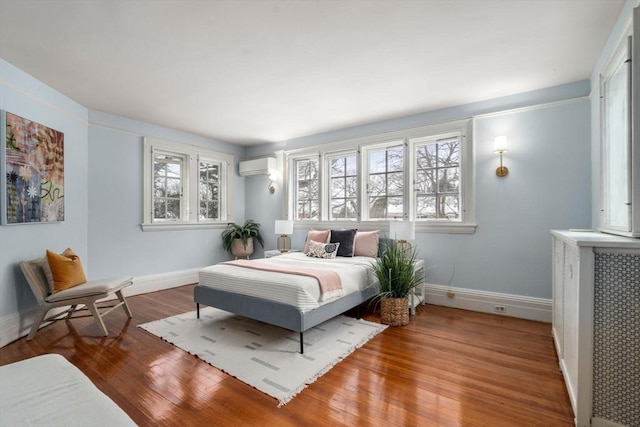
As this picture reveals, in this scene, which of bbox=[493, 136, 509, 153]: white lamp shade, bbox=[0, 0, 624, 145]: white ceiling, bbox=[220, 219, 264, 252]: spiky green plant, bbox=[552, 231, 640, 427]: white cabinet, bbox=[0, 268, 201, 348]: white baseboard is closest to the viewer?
bbox=[552, 231, 640, 427]: white cabinet

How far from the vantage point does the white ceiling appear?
209cm

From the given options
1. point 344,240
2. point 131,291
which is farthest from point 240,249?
point 344,240

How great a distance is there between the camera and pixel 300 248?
5.36 metres

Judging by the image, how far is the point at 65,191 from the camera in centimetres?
362

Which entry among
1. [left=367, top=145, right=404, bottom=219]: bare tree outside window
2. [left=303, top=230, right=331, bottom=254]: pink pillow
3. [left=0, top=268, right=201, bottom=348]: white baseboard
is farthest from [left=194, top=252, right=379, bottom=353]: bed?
[left=0, top=268, right=201, bottom=348]: white baseboard

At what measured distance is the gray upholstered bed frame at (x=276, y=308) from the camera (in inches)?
102

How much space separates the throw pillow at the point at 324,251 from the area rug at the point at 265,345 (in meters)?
0.96

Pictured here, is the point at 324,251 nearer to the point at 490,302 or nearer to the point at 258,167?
the point at 490,302

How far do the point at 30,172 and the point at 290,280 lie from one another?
2.93 m

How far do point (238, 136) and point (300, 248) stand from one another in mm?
2323

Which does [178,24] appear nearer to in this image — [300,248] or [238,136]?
[238,136]

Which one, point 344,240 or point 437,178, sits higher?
point 437,178

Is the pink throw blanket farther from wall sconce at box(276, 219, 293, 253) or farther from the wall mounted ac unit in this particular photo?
the wall mounted ac unit

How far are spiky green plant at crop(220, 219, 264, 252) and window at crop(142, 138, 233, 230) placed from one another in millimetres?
218
